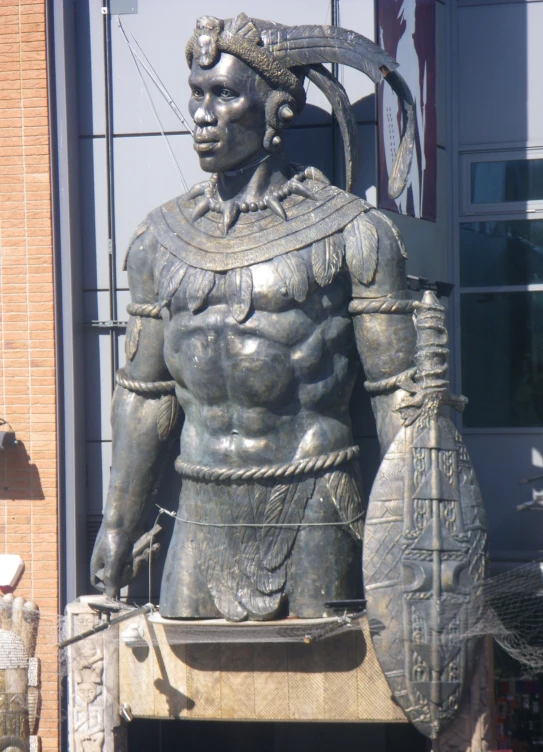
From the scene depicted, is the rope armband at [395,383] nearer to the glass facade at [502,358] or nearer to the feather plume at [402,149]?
the feather plume at [402,149]

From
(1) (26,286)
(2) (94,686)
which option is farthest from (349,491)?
(1) (26,286)

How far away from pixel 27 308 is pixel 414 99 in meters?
2.17

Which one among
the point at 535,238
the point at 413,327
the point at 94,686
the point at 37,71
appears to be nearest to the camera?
the point at 413,327

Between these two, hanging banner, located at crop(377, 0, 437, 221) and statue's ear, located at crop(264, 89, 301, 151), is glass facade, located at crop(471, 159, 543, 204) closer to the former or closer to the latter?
hanging banner, located at crop(377, 0, 437, 221)

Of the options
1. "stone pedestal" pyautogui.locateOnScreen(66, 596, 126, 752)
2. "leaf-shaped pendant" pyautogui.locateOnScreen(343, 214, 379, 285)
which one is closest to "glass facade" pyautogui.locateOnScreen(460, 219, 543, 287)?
"leaf-shaped pendant" pyautogui.locateOnScreen(343, 214, 379, 285)

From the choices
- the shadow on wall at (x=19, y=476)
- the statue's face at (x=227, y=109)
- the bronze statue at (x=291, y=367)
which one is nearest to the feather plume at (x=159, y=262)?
the bronze statue at (x=291, y=367)

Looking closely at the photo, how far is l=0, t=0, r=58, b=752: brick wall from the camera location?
6.40 m

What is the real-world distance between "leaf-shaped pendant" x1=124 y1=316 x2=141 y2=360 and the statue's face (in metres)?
0.83

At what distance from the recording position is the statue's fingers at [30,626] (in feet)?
19.4

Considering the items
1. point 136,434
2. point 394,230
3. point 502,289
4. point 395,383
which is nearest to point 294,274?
point 394,230

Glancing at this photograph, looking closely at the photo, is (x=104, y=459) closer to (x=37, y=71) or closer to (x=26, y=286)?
(x=26, y=286)

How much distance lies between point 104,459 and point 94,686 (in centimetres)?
122

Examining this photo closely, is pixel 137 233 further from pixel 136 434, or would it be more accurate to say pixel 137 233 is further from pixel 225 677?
pixel 225 677

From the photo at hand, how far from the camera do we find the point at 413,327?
17.7ft
